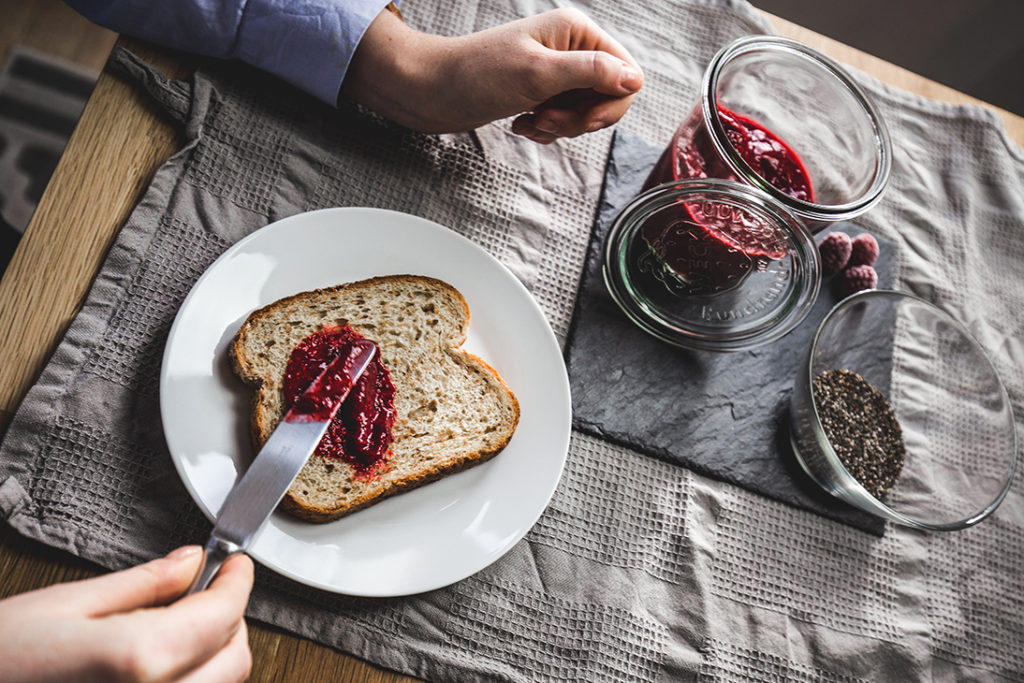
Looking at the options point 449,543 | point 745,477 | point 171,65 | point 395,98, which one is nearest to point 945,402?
point 745,477

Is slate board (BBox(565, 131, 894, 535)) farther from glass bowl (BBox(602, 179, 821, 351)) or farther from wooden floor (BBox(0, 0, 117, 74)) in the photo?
wooden floor (BBox(0, 0, 117, 74))

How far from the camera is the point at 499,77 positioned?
3.80 feet

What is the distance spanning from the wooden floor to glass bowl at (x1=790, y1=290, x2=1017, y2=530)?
2122 mm

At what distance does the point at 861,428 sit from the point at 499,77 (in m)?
0.84

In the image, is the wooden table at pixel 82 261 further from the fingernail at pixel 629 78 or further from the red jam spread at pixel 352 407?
the fingernail at pixel 629 78

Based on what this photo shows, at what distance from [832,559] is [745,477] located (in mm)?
201

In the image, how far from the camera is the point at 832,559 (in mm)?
1223

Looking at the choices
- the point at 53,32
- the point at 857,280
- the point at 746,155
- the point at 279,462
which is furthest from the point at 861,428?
the point at 53,32

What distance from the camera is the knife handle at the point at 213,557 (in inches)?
32.3

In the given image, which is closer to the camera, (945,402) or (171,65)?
(171,65)

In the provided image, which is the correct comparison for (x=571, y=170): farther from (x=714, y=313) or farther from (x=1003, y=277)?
(x=1003, y=277)

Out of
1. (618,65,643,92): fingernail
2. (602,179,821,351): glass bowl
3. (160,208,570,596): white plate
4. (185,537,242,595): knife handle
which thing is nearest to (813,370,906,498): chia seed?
(602,179,821,351): glass bowl

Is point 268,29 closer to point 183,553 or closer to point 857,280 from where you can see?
point 183,553

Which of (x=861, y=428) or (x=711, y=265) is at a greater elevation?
(x=711, y=265)
